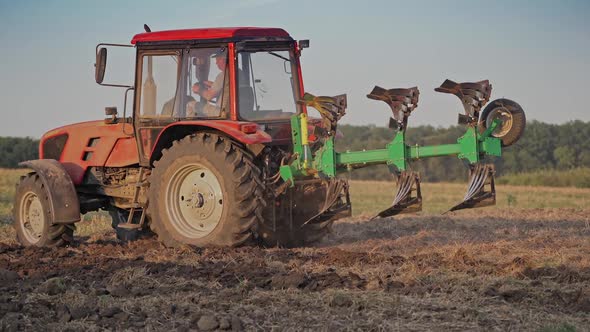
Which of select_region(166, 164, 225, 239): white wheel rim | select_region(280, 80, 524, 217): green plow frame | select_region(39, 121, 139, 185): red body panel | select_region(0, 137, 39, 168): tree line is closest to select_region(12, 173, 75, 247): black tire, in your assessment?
select_region(39, 121, 139, 185): red body panel

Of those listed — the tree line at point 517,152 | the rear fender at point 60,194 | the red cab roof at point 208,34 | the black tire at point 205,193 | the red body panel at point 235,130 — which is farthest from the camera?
the tree line at point 517,152

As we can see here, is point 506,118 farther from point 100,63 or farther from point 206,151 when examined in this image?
point 100,63

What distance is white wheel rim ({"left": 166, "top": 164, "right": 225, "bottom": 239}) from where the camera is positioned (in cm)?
968

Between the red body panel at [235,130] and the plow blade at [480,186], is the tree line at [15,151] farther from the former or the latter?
the plow blade at [480,186]

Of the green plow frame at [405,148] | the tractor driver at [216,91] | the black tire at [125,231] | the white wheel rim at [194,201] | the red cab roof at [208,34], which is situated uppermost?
the red cab roof at [208,34]

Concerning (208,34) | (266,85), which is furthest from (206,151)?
(208,34)

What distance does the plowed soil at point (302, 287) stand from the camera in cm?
584

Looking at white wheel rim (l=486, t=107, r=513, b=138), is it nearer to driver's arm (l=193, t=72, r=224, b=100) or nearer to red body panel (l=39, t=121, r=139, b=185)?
driver's arm (l=193, t=72, r=224, b=100)

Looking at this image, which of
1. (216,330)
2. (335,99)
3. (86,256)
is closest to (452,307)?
(216,330)

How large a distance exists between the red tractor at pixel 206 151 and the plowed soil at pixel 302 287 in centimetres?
46

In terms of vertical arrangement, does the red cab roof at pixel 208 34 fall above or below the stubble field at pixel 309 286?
above

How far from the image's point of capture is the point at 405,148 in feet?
31.4

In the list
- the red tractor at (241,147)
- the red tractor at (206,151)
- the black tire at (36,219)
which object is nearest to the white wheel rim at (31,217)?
the black tire at (36,219)

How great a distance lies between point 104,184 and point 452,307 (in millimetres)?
6121
